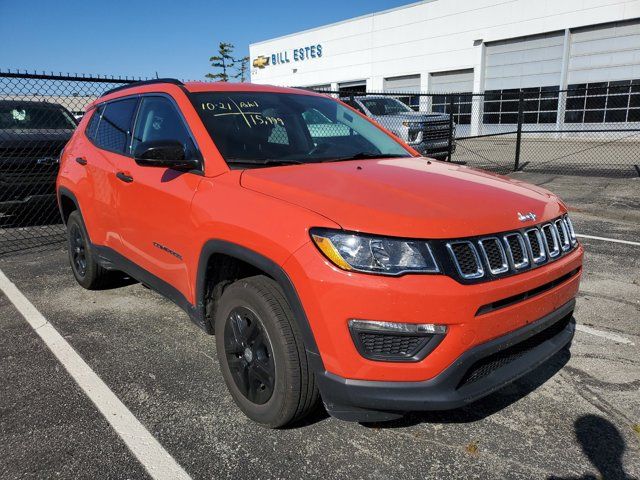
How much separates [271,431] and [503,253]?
147 cm

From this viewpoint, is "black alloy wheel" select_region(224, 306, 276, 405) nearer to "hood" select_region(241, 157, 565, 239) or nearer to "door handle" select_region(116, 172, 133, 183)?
"hood" select_region(241, 157, 565, 239)

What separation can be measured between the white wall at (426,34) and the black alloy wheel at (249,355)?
25.2 metres

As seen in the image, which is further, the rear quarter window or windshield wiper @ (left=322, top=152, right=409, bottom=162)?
the rear quarter window

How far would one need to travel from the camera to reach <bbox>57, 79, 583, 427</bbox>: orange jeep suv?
210cm

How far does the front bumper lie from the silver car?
1013 centimetres

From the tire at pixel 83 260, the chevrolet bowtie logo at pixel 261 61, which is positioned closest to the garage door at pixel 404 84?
the chevrolet bowtie logo at pixel 261 61

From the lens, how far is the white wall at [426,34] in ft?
77.2

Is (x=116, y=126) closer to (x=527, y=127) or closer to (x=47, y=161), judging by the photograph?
(x=47, y=161)

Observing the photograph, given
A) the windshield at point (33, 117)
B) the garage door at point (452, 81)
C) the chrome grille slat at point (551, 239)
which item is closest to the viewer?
the chrome grille slat at point (551, 239)

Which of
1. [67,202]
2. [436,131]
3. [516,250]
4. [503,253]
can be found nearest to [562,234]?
[516,250]

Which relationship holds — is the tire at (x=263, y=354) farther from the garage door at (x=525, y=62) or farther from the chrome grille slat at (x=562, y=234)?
the garage door at (x=525, y=62)

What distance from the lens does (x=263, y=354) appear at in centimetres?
252

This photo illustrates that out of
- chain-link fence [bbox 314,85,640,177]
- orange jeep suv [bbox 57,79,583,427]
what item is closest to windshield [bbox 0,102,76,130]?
chain-link fence [bbox 314,85,640,177]

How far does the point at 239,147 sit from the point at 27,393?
76.7 inches
